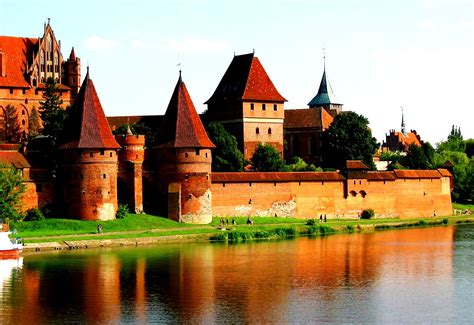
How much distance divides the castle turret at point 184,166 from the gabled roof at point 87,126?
3603mm

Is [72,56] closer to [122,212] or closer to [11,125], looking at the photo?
[11,125]

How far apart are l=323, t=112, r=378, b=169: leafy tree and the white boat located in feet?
114

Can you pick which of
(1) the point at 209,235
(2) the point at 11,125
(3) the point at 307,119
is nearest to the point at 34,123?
(2) the point at 11,125

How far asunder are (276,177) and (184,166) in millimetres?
6857

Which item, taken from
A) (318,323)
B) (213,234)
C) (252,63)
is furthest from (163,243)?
(252,63)

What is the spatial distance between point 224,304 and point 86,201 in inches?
815

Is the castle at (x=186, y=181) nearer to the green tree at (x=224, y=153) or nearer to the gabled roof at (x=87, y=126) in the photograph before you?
the gabled roof at (x=87, y=126)

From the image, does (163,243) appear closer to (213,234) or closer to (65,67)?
(213,234)

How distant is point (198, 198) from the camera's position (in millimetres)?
54625

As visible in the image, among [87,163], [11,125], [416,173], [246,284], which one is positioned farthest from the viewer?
[11,125]

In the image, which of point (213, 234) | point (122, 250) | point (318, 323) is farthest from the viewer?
point (213, 234)

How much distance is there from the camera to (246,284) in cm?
3622

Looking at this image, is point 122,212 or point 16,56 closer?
point 122,212

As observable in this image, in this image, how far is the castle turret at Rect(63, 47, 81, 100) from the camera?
74812 mm
